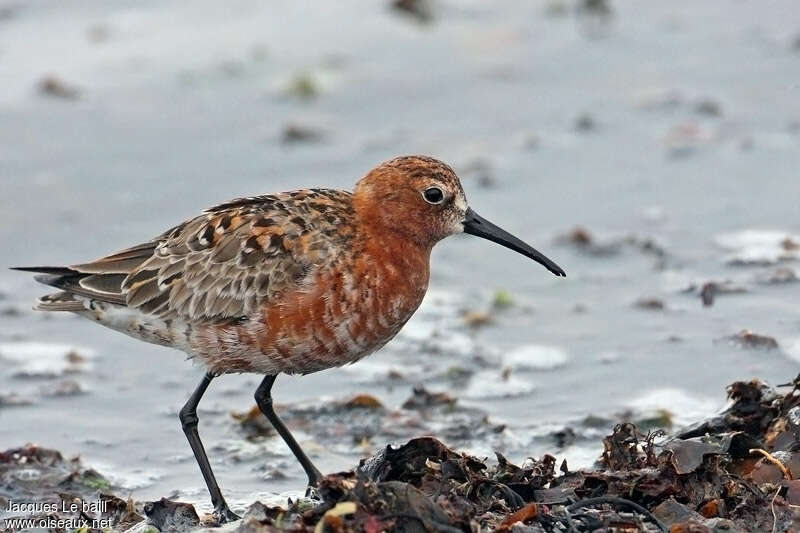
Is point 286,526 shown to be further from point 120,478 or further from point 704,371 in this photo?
point 704,371

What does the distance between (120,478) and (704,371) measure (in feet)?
13.4

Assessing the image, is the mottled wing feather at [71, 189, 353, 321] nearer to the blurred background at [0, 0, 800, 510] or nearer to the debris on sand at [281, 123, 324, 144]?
the blurred background at [0, 0, 800, 510]

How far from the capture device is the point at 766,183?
489 inches

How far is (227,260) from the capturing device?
834 centimetres

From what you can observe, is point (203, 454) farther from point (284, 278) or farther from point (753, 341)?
point (753, 341)

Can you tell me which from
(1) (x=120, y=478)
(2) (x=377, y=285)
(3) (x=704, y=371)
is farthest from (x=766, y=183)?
(1) (x=120, y=478)

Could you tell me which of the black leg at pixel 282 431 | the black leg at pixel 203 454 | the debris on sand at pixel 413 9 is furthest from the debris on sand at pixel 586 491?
the debris on sand at pixel 413 9

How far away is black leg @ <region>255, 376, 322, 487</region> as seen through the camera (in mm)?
8500

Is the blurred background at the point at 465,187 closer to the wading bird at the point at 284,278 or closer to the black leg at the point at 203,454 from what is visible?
the black leg at the point at 203,454

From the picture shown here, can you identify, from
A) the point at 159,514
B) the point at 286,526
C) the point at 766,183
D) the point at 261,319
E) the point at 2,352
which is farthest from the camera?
the point at 766,183

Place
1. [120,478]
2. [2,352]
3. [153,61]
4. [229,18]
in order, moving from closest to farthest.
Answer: [120,478] < [2,352] < [153,61] < [229,18]

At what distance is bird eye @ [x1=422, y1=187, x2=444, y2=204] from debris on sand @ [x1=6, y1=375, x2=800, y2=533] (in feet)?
5.40

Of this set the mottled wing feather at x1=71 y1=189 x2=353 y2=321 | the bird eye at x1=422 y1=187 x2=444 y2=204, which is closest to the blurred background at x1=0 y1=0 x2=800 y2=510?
the mottled wing feather at x1=71 y1=189 x2=353 y2=321

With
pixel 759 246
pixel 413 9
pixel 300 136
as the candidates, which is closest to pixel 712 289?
pixel 759 246
